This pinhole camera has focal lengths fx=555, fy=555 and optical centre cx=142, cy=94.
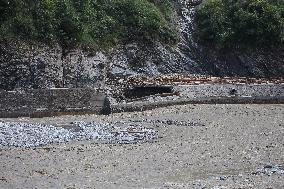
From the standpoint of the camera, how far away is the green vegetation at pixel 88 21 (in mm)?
29328

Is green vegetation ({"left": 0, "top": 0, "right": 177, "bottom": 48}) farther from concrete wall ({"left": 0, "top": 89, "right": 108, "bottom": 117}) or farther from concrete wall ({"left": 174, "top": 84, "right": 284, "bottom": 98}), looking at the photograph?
concrete wall ({"left": 174, "top": 84, "right": 284, "bottom": 98})

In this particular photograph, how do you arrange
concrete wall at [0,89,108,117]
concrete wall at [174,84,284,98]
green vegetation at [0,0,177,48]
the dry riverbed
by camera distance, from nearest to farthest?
the dry riverbed, concrete wall at [0,89,108,117], concrete wall at [174,84,284,98], green vegetation at [0,0,177,48]

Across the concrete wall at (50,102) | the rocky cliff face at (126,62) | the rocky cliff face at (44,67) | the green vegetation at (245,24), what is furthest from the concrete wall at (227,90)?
the green vegetation at (245,24)

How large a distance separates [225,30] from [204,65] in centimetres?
277

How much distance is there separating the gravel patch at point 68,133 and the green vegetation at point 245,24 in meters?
14.2

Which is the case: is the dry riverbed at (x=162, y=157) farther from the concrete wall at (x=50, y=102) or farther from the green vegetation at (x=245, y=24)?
the green vegetation at (x=245, y=24)

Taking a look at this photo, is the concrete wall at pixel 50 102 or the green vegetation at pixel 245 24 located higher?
the green vegetation at pixel 245 24

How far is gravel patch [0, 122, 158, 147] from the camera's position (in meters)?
20.0

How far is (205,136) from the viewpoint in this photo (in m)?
21.7

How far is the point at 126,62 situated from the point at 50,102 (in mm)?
8370

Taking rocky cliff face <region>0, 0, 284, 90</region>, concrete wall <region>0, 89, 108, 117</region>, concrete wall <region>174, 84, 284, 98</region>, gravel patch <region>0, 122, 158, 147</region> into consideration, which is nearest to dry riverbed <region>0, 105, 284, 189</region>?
gravel patch <region>0, 122, 158, 147</region>

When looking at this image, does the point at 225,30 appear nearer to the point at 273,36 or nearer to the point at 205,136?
the point at 273,36

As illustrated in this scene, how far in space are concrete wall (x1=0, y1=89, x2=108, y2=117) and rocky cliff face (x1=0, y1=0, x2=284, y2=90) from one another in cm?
364

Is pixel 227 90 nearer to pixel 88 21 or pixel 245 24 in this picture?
pixel 245 24
